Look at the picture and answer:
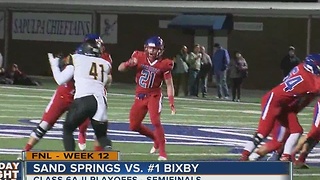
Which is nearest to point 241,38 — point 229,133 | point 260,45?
point 260,45

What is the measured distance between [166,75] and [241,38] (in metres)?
25.2

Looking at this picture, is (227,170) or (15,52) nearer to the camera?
(227,170)

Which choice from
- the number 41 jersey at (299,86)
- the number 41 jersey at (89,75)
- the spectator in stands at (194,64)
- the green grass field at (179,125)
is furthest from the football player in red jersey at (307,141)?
the spectator in stands at (194,64)

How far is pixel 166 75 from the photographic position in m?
14.7

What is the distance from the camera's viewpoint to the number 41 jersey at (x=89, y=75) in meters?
12.4

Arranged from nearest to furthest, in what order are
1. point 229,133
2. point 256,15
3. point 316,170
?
point 316,170 → point 229,133 → point 256,15

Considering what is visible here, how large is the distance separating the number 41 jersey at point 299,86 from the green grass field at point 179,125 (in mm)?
978

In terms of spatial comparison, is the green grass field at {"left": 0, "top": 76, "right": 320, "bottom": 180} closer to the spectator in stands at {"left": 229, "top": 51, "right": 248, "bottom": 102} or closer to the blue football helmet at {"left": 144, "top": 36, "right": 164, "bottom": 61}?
the spectator in stands at {"left": 229, "top": 51, "right": 248, "bottom": 102}

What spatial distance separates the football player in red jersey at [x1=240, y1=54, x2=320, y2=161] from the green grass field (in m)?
0.63

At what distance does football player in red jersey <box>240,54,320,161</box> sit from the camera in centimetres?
1301

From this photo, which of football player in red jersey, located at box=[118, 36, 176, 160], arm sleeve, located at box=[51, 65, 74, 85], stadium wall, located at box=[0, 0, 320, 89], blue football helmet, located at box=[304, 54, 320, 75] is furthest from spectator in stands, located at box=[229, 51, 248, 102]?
arm sleeve, located at box=[51, 65, 74, 85]

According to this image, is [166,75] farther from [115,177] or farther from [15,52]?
[15,52]

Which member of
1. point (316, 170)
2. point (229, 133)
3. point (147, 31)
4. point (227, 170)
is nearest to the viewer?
point (227, 170)

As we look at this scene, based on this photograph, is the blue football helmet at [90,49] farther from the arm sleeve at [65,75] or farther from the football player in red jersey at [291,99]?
the football player in red jersey at [291,99]
